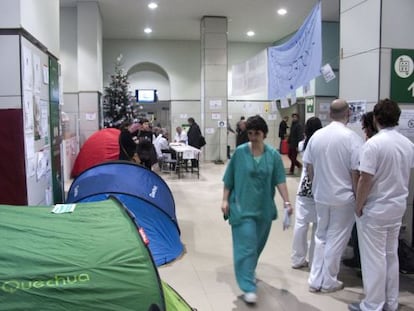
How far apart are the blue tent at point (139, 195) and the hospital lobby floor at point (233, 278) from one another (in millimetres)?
244

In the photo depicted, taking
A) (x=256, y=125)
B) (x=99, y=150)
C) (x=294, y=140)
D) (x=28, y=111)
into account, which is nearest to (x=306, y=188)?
(x=256, y=125)

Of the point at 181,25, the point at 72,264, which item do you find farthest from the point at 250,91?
the point at 72,264

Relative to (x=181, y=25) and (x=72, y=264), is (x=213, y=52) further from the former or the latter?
(x=72, y=264)

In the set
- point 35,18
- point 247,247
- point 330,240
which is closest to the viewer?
point 247,247

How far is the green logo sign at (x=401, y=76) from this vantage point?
4258mm

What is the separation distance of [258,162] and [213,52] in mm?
11087

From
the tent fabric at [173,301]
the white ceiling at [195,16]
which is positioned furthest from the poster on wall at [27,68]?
the white ceiling at [195,16]

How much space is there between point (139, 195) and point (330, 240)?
1923 mm

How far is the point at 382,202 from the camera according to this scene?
318 cm

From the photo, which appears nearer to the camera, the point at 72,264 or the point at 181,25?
the point at 72,264

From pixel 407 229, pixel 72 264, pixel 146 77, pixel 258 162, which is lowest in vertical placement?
pixel 407 229

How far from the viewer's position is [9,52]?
151 inches

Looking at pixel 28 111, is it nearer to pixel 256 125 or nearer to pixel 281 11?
pixel 256 125

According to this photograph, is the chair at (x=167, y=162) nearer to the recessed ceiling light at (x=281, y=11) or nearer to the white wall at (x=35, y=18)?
the recessed ceiling light at (x=281, y=11)
